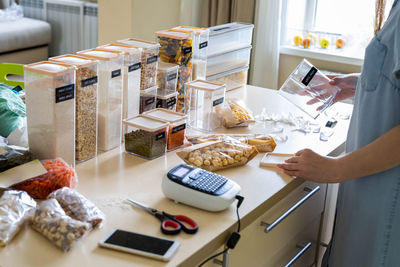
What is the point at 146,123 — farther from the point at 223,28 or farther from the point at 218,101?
the point at 223,28

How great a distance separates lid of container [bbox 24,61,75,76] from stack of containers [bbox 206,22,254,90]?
2.69 ft

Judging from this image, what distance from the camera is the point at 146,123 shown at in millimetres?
1419

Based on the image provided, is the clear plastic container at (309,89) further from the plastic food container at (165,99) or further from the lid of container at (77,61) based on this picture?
the lid of container at (77,61)

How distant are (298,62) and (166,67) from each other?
91.0 inches

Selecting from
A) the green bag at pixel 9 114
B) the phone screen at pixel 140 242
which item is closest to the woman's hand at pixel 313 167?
the phone screen at pixel 140 242

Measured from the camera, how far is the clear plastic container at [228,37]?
201cm

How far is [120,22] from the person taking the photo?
383 centimetres

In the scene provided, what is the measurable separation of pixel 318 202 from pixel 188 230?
739 millimetres

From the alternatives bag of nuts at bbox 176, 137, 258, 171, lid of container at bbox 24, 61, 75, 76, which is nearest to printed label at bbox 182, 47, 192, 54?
bag of nuts at bbox 176, 137, 258, 171

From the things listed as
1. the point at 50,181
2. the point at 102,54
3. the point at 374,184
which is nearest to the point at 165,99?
the point at 102,54

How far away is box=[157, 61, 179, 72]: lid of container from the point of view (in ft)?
5.33

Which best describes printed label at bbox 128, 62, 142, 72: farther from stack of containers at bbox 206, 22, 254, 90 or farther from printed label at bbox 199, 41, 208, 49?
stack of containers at bbox 206, 22, 254, 90

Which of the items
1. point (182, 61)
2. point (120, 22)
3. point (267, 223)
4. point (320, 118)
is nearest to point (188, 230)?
point (267, 223)

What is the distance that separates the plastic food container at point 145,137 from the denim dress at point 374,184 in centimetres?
52
